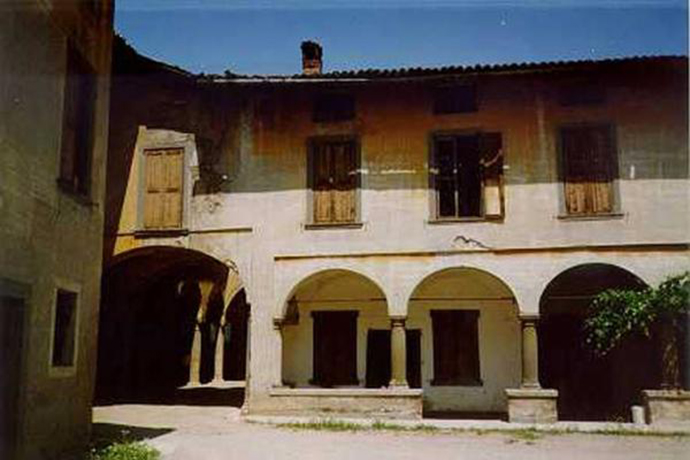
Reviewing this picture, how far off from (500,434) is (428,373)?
4.72m

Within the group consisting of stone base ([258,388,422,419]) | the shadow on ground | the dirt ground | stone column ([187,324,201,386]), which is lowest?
the dirt ground

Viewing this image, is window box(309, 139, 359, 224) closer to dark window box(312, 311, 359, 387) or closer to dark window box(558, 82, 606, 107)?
dark window box(312, 311, 359, 387)

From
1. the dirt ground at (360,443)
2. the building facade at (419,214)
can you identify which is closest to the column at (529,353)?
the building facade at (419,214)

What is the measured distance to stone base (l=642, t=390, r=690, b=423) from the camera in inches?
568

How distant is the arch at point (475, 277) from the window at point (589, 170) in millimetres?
2251

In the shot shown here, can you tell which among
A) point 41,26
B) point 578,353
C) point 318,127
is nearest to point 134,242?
point 318,127

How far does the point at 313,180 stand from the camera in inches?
687

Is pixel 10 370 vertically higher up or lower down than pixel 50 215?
lower down

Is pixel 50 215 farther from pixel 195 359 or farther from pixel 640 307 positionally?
pixel 195 359

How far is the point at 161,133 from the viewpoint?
18.3 metres

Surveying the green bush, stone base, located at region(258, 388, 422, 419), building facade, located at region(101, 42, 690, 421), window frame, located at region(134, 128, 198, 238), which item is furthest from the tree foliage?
window frame, located at region(134, 128, 198, 238)

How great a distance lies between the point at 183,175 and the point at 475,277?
7.60 meters

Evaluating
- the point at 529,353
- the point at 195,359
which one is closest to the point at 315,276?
the point at 529,353

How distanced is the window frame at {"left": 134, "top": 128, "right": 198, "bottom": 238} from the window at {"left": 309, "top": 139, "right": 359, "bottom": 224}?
296cm
